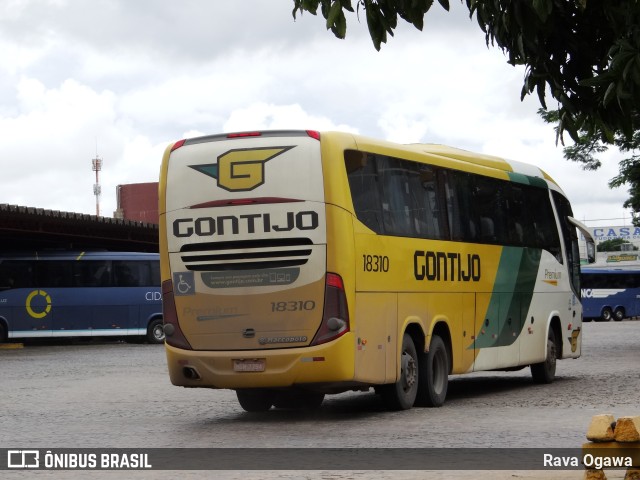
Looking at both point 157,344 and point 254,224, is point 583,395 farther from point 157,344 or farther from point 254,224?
point 157,344

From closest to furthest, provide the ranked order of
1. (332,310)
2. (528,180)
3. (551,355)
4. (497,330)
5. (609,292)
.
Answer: (332,310), (497,330), (528,180), (551,355), (609,292)

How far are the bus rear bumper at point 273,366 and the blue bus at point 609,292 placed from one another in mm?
57774

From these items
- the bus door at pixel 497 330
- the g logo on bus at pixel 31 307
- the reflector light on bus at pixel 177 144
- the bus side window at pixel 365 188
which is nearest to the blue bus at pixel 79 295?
the g logo on bus at pixel 31 307

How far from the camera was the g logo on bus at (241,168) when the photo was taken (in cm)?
1406

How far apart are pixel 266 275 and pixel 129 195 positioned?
59.3m

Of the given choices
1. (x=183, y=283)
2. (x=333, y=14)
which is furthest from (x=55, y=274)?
(x=333, y=14)

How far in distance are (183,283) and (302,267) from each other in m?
1.52

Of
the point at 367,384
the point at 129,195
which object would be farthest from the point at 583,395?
the point at 129,195

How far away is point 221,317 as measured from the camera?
14055mm

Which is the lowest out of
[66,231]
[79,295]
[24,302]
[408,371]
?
[408,371]

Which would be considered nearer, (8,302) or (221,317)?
(221,317)

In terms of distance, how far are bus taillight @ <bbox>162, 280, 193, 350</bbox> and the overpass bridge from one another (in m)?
24.9

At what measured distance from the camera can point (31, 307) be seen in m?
44.1

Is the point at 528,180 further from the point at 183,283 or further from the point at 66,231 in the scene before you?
the point at 66,231
